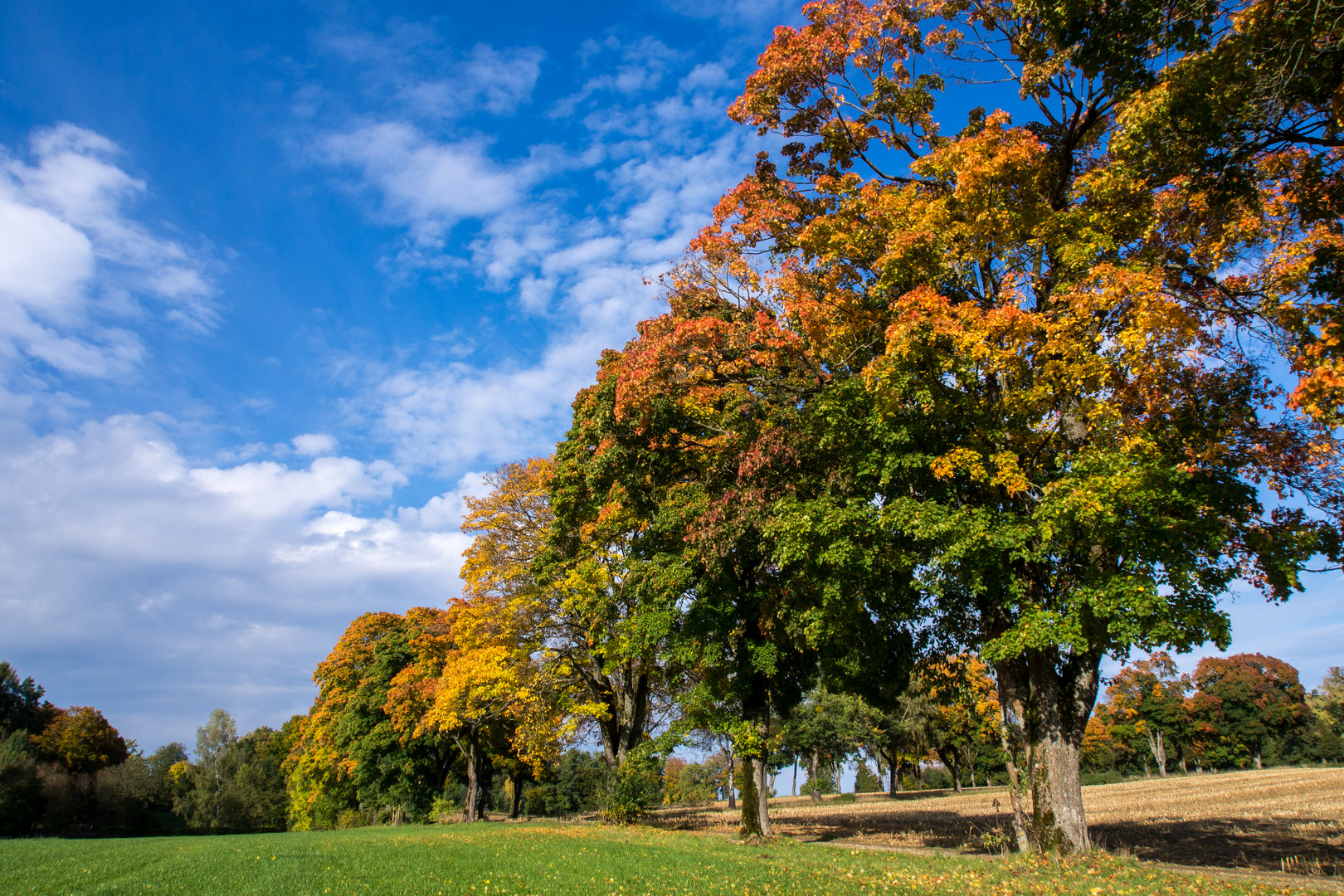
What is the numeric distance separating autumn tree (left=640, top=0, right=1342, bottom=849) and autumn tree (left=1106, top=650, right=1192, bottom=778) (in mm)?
64522

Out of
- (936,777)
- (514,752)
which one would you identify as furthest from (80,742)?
(936,777)

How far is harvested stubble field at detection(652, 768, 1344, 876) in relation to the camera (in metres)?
12.2

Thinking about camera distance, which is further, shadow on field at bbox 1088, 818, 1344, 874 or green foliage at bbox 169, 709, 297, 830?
green foliage at bbox 169, 709, 297, 830

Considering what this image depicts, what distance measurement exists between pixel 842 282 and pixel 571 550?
48.0 ft

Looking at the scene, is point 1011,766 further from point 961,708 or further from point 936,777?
point 936,777

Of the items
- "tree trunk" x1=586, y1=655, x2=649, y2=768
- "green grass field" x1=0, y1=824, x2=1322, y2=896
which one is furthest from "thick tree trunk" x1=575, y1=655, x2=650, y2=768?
"green grass field" x1=0, y1=824, x2=1322, y2=896

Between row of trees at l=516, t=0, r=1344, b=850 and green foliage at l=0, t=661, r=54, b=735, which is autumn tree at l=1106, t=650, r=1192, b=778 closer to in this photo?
row of trees at l=516, t=0, r=1344, b=850

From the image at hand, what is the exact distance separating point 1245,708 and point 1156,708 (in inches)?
278

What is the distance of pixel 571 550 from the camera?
24.8 m

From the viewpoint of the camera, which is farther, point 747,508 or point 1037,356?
point 747,508

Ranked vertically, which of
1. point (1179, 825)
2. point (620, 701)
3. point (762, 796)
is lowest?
point (1179, 825)

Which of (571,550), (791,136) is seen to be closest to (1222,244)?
(791,136)

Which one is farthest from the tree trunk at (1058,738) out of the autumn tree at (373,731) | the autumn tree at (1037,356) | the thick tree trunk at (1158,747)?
the thick tree trunk at (1158,747)

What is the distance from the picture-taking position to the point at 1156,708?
209 ft
